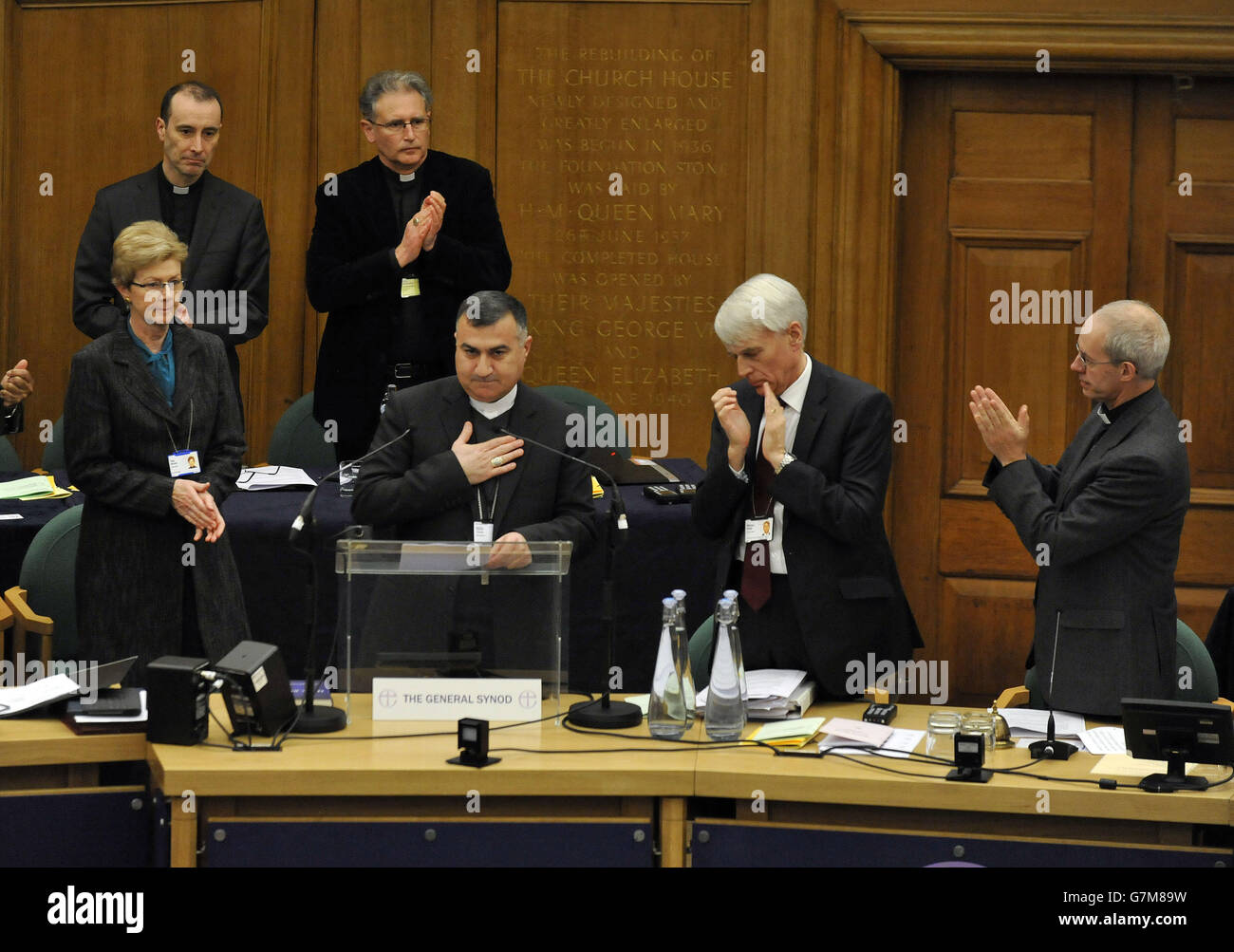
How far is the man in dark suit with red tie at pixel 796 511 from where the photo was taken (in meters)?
3.91

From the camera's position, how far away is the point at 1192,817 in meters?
3.02

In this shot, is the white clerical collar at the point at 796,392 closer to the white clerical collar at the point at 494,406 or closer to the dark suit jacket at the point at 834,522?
the dark suit jacket at the point at 834,522

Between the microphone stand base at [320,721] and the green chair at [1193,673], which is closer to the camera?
the microphone stand base at [320,721]

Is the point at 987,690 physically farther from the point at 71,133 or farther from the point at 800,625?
the point at 71,133

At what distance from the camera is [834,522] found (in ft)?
12.7

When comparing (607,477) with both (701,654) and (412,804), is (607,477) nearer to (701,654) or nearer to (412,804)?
(701,654)

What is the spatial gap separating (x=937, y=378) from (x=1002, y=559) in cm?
78

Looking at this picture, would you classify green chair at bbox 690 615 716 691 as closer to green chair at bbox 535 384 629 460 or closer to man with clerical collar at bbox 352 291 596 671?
man with clerical collar at bbox 352 291 596 671

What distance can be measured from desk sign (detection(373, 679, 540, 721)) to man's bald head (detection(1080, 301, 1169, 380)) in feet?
5.01

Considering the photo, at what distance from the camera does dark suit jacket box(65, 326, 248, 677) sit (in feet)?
14.0

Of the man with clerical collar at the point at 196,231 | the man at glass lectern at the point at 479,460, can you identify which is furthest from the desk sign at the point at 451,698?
the man with clerical collar at the point at 196,231

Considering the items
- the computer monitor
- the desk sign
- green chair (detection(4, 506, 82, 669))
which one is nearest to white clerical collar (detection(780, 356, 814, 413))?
the desk sign
